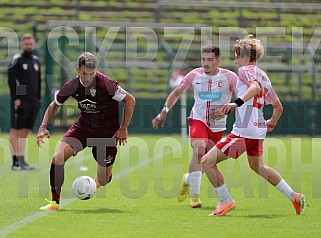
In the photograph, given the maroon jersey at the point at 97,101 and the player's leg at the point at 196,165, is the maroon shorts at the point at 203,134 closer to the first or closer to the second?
the player's leg at the point at 196,165

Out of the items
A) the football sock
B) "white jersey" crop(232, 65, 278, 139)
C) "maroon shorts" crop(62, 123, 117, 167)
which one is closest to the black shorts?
the football sock

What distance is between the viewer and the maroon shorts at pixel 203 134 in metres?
11.2

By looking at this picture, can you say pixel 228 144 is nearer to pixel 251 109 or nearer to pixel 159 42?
pixel 251 109

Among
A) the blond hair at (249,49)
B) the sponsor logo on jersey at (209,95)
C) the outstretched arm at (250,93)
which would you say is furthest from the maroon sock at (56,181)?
the blond hair at (249,49)

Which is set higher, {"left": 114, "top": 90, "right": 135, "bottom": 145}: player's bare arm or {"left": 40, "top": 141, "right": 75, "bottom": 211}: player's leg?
{"left": 114, "top": 90, "right": 135, "bottom": 145}: player's bare arm

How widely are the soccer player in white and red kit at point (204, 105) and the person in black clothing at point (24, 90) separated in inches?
229

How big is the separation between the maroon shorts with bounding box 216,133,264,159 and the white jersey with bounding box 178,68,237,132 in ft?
3.85

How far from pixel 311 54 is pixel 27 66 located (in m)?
14.9

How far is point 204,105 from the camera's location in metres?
11.3

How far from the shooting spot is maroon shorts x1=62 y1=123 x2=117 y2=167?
10820 millimetres

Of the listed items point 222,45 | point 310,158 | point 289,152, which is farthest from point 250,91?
point 222,45

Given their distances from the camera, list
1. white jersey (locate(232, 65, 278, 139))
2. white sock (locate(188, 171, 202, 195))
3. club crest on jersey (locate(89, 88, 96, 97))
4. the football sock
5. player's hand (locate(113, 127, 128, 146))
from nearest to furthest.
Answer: white jersey (locate(232, 65, 278, 139)) → club crest on jersey (locate(89, 88, 96, 97)) → player's hand (locate(113, 127, 128, 146)) → white sock (locate(188, 171, 202, 195)) → the football sock

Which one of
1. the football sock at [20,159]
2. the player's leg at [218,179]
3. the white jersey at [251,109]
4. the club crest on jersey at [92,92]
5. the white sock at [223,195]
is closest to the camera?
the white jersey at [251,109]

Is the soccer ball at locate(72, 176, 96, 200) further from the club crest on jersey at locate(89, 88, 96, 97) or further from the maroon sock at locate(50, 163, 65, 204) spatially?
the club crest on jersey at locate(89, 88, 96, 97)
